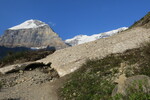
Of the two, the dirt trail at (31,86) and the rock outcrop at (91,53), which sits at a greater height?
the rock outcrop at (91,53)

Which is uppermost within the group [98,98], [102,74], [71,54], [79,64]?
[71,54]

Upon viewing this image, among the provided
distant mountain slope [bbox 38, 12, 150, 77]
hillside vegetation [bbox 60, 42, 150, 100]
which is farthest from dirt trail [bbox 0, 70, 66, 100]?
distant mountain slope [bbox 38, 12, 150, 77]

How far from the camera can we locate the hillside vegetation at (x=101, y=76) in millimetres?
8242

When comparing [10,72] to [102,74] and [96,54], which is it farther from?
[102,74]

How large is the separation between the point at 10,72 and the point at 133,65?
10385 mm

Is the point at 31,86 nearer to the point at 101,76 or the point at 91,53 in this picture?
the point at 101,76

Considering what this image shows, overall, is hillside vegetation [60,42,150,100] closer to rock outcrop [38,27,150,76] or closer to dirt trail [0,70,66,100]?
dirt trail [0,70,66,100]

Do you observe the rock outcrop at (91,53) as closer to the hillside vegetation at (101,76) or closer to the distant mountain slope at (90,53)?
the distant mountain slope at (90,53)

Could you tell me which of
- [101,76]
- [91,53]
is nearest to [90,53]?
[91,53]

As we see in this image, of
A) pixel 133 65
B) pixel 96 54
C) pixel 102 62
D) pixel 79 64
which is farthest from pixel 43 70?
pixel 133 65

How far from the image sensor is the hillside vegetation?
8.24 meters

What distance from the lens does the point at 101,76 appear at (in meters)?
9.97

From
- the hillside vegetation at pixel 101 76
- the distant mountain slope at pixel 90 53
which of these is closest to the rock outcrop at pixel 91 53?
the distant mountain slope at pixel 90 53

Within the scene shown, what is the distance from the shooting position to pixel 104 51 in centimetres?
1441
